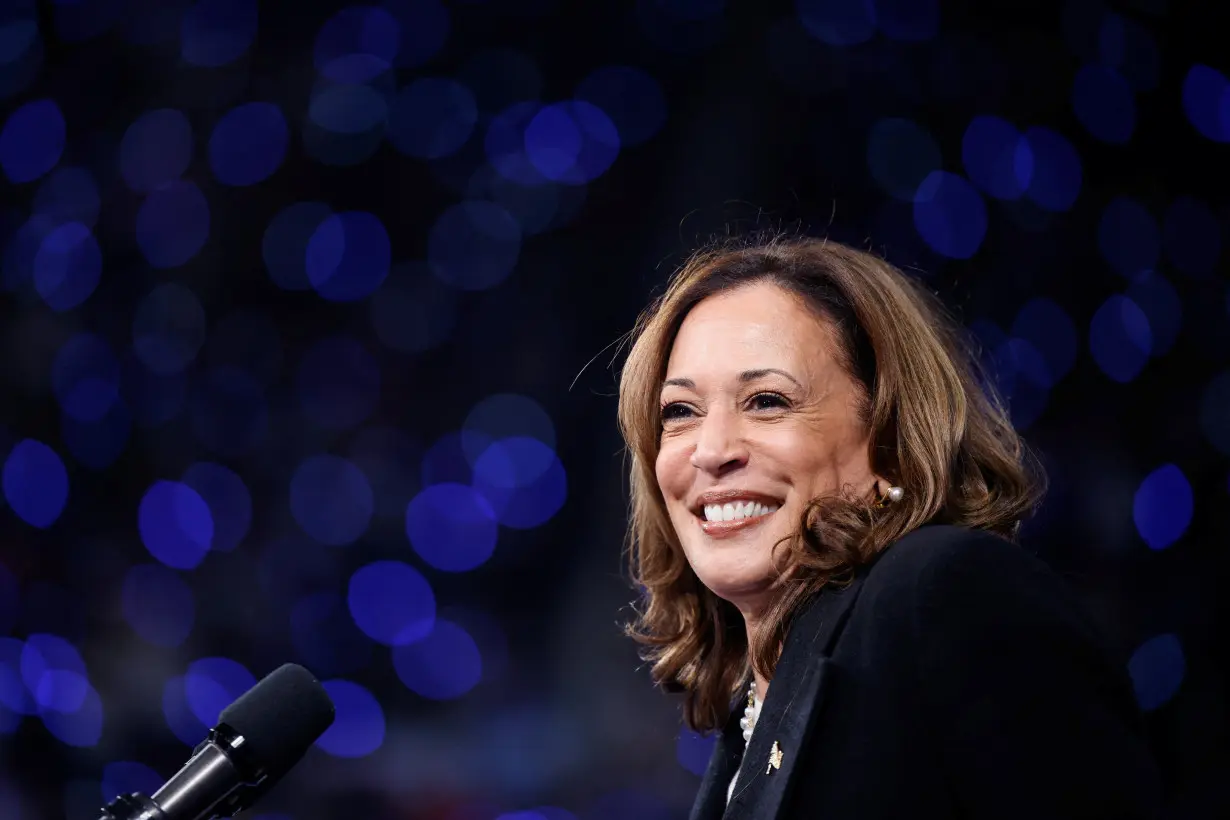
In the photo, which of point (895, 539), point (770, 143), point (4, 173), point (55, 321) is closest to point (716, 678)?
point (895, 539)

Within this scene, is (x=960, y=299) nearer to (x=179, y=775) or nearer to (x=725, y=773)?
(x=725, y=773)

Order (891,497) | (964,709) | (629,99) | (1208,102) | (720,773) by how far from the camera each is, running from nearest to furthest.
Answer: (964,709), (891,497), (720,773), (1208,102), (629,99)

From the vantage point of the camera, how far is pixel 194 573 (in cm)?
314

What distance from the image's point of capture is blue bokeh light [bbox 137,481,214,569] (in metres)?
3.13

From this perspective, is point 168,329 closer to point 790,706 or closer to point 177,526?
point 177,526

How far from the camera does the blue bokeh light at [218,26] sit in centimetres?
314

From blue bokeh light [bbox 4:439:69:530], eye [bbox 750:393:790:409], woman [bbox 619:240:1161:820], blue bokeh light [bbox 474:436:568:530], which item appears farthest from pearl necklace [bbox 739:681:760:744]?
blue bokeh light [bbox 4:439:69:530]

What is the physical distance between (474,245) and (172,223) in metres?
0.92

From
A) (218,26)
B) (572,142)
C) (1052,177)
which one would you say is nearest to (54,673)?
(218,26)

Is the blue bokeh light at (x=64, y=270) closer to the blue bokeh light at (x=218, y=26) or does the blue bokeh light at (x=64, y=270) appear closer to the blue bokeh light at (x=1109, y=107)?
the blue bokeh light at (x=218, y=26)

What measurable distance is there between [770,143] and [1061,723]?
210 centimetres

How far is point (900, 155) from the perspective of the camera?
9.05 ft

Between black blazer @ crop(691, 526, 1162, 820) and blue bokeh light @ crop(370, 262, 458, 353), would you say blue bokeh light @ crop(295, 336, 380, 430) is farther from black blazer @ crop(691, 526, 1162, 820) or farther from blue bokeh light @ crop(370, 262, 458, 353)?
black blazer @ crop(691, 526, 1162, 820)

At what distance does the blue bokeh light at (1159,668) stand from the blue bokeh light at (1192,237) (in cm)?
90
